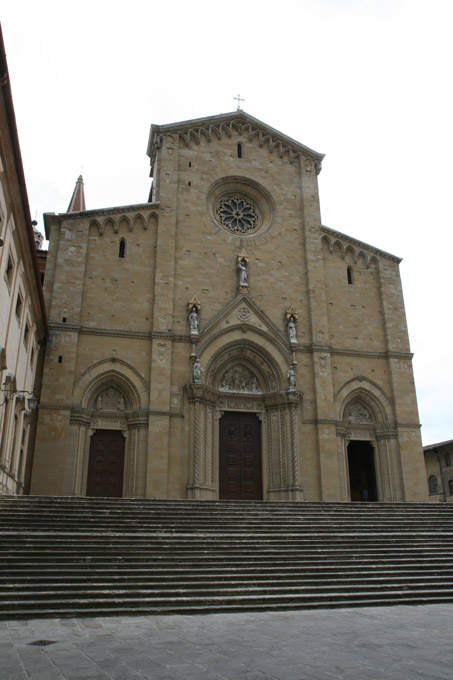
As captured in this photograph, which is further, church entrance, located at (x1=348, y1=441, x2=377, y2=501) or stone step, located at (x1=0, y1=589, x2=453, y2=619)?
church entrance, located at (x1=348, y1=441, x2=377, y2=501)

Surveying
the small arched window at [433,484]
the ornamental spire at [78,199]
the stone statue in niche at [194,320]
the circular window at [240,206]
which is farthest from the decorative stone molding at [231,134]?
the small arched window at [433,484]

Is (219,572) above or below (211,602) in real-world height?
above

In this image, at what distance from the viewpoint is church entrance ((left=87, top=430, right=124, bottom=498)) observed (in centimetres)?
2261

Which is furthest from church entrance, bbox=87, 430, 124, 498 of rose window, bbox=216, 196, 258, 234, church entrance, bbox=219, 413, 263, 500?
rose window, bbox=216, 196, 258, 234

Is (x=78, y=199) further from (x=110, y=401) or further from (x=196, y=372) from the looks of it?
(x=196, y=372)

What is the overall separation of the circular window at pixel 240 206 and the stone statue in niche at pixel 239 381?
649 cm

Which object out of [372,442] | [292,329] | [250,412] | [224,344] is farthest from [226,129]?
[372,442]

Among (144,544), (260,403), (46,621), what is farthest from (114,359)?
(46,621)

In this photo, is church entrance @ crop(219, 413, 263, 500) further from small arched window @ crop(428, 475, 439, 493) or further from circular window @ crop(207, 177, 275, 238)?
small arched window @ crop(428, 475, 439, 493)

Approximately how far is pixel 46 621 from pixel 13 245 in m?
10.6

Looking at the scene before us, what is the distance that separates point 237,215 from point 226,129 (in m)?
4.42

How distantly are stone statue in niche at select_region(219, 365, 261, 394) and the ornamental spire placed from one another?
22168 mm

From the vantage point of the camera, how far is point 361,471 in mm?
26859

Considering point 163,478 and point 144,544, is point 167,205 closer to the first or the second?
point 163,478
